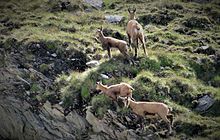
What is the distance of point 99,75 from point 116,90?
95.8 inches

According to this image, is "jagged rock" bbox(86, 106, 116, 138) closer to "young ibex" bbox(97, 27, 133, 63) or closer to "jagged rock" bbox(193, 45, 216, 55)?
"young ibex" bbox(97, 27, 133, 63)

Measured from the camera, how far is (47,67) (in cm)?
2414

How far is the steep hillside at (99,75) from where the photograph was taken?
2053cm

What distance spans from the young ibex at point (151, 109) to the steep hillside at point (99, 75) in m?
0.63

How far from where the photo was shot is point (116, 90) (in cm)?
2039

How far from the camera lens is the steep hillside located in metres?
20.5

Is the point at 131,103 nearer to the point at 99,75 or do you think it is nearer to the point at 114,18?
the point at 99,75

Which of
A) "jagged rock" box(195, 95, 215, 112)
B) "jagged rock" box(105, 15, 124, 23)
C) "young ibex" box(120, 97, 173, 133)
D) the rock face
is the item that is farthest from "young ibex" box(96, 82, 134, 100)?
"jagged rock" box(105, 15, 124, 23)

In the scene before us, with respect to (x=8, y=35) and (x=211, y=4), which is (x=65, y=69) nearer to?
(x=8, y=35)

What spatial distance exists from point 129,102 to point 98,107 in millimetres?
1751

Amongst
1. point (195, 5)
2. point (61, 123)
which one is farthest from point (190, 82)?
point (195, 5)

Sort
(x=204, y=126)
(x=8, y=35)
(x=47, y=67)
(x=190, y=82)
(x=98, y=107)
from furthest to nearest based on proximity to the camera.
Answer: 1. (x=8, y=35)
2. (x=47, y=67)
3. (x=190, y=82)
4. (x=98, y=107)
5. (x=204, y=126)

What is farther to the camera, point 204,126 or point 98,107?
point 98,107

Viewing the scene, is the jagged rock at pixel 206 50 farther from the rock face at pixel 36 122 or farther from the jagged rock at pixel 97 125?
the rock face at pixel 36 122
